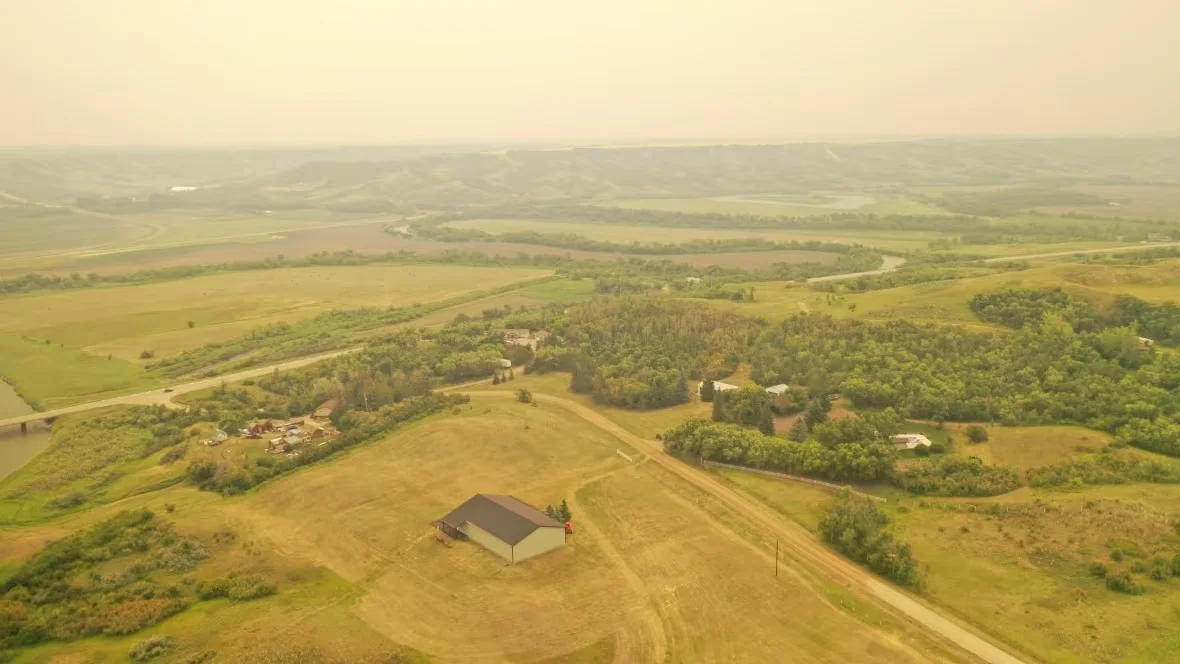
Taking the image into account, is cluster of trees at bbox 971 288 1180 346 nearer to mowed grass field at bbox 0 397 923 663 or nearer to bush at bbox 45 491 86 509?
mowed grass field at bbox 0 397 923 663

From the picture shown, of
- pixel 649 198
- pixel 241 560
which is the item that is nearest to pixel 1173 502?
pixel 241 560

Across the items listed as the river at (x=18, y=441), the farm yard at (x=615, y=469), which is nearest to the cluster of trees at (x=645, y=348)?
the farm yard at (x=615, y=469)

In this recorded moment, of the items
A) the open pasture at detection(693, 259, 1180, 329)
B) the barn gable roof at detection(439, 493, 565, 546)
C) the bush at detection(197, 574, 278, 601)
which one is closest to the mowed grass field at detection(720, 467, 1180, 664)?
the barn gable roof at detection(439, 493, 565, 546)

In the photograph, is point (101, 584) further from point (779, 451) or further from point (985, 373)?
point (985, 373)

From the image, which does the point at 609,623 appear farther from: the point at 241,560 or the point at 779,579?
the point at 241,560

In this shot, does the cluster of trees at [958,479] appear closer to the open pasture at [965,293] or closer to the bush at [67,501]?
the open pasture at [965,293]

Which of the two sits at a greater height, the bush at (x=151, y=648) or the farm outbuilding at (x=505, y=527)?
the farm outbuilding at (x=505, y=527)

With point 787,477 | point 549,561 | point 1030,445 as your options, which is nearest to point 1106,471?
point 1030,445
